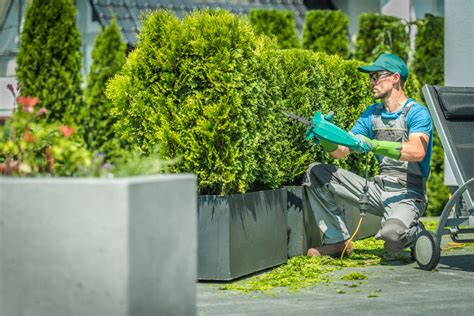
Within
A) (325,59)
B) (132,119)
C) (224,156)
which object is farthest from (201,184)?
(325,59)

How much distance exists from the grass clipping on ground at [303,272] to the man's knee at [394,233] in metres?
0.44

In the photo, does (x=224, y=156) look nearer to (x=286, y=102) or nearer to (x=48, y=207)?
(x=286, y=102)

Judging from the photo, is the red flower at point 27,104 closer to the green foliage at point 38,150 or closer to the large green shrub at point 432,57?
the green foliage at point 38,150

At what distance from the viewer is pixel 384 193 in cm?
741

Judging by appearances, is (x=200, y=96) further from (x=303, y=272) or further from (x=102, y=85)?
(x=102, y=85)

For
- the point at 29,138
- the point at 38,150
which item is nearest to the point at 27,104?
the point at 29,138

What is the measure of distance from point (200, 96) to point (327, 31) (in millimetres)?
9082

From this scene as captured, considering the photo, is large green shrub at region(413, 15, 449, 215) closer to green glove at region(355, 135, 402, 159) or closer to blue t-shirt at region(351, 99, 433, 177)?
blue t-shirt at region(351, 99, 433, 177)

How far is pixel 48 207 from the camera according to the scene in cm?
357

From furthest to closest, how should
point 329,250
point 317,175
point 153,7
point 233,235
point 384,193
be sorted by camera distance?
1. point 153,7
2. point 329,250
3. point 317,175
4. point 384,193
5. point 233,235

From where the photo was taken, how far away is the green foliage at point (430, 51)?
45.5ft

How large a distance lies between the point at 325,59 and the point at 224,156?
2.37 m

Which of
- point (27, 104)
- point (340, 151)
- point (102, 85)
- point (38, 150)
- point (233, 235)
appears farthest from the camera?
point (102, 85)

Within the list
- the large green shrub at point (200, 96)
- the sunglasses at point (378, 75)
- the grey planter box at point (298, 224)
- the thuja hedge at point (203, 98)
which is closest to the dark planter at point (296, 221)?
the grey planter box at point (298, 224)
